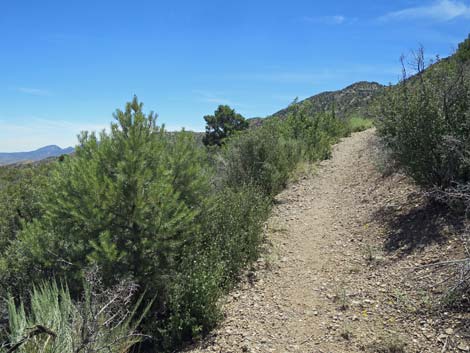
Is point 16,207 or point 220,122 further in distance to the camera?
point 220,122

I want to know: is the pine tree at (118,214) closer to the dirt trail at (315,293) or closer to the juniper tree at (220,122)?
the dirt trail at (315,293)

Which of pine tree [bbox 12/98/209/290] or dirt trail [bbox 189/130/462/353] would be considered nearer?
dirt trail [bbox 189/130/462/353]

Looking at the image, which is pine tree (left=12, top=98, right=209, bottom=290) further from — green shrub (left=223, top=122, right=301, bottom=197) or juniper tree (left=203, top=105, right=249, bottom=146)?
juniper tree (left=203, top=105, right=249, bottom=146)

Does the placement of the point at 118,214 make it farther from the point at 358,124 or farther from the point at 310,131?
the point at 358,124

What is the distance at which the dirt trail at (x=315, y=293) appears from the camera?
3797 mm

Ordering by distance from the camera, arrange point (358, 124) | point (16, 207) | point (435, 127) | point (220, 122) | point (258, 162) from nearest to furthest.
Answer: point (435, 127)
point (258, 162)
point (16, 207)
point (358, 124)
point (220, 122)

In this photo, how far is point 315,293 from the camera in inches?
188

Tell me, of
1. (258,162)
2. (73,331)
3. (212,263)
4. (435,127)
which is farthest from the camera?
(258,162)

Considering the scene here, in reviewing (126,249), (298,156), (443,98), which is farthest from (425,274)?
(298,156)

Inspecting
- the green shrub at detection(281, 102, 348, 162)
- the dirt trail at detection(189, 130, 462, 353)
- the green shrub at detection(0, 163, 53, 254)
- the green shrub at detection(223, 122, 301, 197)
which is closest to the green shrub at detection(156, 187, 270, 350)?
the dirt trail at detection(189, 130, 462, 353)

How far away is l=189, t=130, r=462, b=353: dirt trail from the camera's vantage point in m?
3.80

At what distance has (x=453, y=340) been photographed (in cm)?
327

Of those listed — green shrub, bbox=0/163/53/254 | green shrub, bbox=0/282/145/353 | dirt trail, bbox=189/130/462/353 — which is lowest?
dirt trail, bbox=189/130/462/353

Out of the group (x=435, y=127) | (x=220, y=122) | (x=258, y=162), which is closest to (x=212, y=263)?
(x=435, y=127)
